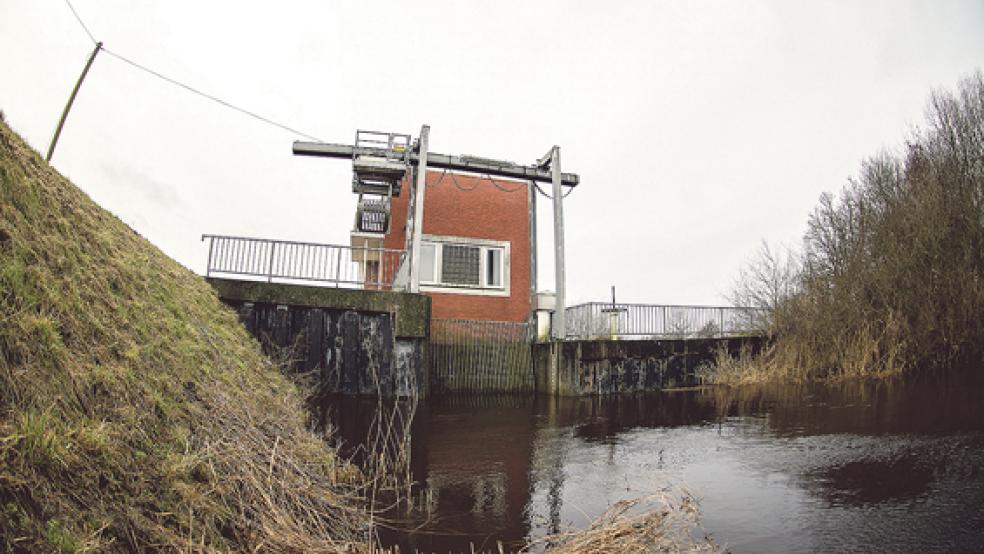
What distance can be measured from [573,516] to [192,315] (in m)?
5.53

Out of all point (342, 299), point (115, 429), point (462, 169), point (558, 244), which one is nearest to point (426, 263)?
point (462, 169)

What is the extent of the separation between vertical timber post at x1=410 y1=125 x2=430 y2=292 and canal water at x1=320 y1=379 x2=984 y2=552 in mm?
3708

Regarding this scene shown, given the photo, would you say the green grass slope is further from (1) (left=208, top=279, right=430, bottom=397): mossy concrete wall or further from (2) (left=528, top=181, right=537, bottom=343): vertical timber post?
(2) (left=528, top=181, right=537, bottom=343): vertical timber post

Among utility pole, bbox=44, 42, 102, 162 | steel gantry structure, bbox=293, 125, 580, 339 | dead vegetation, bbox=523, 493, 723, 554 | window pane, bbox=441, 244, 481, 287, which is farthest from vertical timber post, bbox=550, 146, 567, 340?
utility pole, bbox=44, 42, 102, 162

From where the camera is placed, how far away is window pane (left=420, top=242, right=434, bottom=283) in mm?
16500

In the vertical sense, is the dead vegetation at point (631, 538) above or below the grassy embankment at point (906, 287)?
below

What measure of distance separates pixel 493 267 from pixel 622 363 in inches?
224

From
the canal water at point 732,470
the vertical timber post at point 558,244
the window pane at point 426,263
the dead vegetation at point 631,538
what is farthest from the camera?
the window pane at point 426,263

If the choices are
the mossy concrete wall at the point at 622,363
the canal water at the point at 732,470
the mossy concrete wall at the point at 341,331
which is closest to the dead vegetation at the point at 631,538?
the canal water at the point at 732,470

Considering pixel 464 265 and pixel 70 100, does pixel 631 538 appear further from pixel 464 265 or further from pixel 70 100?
pixel 70 100

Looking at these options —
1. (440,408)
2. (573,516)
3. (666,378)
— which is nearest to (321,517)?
(573,516)

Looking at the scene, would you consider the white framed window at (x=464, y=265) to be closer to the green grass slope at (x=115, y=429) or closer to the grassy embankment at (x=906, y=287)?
the grassy embankment at (x=906, y=287)

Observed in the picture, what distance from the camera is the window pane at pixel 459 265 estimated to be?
16.8m

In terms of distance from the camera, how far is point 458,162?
15258 millimetres
